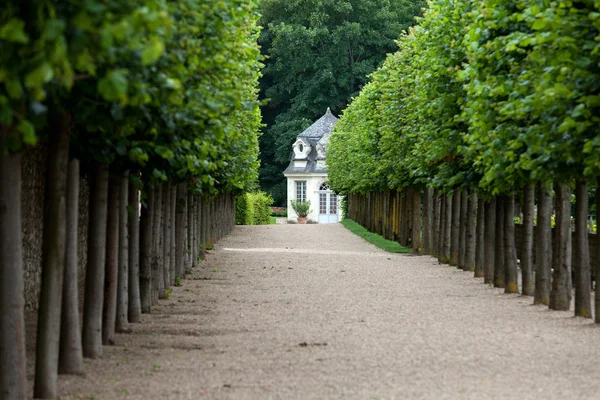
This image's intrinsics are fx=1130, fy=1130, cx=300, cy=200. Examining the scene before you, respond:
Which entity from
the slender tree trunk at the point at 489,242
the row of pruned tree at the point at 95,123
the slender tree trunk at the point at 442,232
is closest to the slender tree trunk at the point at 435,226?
the slender tree trunk at the point at 442,232

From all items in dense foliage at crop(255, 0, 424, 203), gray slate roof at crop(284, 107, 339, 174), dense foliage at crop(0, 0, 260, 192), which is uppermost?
dense foliage at crop(255, 0, 424, 203)

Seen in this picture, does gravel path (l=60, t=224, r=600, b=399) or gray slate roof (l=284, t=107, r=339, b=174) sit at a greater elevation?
gray slate roof (l=284, t=107, r=339, b=174)

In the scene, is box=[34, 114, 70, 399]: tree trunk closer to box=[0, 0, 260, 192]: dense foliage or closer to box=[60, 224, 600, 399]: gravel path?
box=[60, 224, 600, 399]: gravel path

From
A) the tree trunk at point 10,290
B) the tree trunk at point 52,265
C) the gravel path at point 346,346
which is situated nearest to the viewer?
the tree trunk at point 10,290

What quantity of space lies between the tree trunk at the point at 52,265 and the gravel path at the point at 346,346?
34 centimetres

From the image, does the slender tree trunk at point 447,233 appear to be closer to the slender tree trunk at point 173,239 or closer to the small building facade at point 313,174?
the slender tree trunk at point 173,239

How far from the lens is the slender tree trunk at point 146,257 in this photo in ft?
53.1

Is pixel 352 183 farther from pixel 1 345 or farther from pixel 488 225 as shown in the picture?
pixel 1 345

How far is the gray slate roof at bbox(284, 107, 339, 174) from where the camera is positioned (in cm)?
7912

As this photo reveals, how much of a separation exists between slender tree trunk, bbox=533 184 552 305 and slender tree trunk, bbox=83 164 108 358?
26.6ft

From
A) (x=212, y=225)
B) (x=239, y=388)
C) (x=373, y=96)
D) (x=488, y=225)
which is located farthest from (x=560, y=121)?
(x=373, y=96)

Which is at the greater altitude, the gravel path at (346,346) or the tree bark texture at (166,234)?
the tree bark texture at (166,234)

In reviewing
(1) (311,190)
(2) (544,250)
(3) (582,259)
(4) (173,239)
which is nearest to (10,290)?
(3) (582,259)

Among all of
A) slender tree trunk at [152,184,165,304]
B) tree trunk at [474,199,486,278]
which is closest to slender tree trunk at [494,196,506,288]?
tree trunk at [474,199,486,278]
